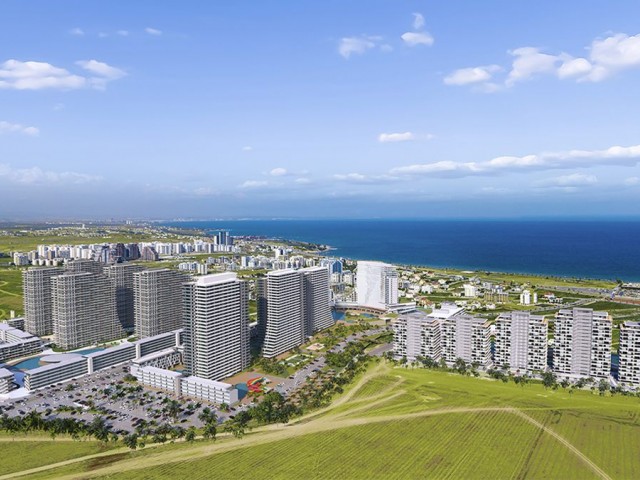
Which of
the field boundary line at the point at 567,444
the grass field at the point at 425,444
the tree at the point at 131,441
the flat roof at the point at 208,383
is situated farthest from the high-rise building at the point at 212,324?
the field boundary line at the point at 567,444

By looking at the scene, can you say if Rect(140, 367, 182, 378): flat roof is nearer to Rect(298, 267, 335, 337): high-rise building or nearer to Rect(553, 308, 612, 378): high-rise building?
Rect(298, 267, 335, 337): high-rise building

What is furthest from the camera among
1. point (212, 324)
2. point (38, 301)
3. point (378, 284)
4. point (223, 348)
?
point (378, 284)

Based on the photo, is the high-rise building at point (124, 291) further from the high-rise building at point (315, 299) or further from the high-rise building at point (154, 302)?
the high-rise building at point (315, 299)

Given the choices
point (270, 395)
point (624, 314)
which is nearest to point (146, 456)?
point (270, 395)

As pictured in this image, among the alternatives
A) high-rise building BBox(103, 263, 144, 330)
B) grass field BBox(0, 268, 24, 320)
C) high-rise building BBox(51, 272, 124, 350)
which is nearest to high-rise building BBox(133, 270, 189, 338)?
high-rise building BBox(51, 272, 124, 350)

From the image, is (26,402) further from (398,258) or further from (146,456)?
(398,258)

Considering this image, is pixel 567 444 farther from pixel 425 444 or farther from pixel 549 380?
pixel 549 380

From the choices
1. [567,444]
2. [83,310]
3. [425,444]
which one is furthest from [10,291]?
[567,444]
